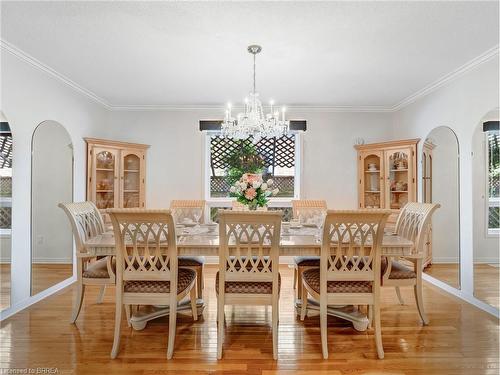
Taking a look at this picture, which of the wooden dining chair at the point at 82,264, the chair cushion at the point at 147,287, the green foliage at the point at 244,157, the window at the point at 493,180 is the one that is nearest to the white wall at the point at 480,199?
the window at the point at 493,180

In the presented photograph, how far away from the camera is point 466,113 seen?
3.09 metres

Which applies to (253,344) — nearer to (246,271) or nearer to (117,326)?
(246,271)

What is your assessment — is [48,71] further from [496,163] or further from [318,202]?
[496,163]

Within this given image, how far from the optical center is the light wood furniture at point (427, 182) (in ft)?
11.8

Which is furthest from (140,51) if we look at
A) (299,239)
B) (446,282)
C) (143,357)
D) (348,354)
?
(446,282)

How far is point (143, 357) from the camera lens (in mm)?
1997

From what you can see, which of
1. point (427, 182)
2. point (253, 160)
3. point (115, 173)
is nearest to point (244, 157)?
point (253, 160)

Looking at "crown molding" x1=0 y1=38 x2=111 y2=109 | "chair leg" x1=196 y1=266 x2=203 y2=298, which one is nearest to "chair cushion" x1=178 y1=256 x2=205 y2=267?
"chair leg" x1=196 y1=266 x2=203 y2=298

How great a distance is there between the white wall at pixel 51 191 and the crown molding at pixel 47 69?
21.2 inches

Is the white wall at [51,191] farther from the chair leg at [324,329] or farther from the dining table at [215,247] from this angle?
the chair leg at [324,329]

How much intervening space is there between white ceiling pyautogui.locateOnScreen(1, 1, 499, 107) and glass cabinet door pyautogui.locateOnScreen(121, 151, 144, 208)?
1009 millimetres

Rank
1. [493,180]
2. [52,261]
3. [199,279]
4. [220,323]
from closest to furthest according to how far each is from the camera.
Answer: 1. [220,323]
2. [199,279]
3. [493,180]
4. [52,261]

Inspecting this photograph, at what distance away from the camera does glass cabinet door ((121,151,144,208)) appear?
14.2 ft

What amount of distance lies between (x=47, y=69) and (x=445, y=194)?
4624mm
